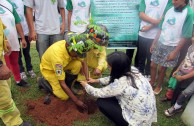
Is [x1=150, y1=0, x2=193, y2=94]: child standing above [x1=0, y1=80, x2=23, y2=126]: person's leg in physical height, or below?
above

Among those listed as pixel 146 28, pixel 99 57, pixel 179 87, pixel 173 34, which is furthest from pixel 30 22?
pixel 179 87

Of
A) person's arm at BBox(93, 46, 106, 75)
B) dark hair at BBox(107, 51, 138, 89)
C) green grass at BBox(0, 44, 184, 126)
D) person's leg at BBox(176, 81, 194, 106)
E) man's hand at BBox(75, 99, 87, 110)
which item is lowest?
green grass at BBox(0, 44, 184, 126)

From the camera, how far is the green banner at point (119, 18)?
13.5ft

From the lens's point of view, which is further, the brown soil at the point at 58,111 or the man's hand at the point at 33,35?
the man's hand at the point at 33,35

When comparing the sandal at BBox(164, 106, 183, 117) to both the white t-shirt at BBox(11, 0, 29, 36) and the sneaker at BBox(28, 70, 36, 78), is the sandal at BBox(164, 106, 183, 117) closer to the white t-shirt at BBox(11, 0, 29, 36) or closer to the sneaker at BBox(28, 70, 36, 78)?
the sneaker at BBox(28, 70, 36, 78)

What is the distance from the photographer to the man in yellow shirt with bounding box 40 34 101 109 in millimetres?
2998

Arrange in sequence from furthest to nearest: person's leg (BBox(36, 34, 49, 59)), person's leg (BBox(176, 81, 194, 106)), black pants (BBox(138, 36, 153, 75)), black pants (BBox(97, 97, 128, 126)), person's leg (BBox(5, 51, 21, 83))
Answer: black pants (BBox(138, 36, 153, 75)) → person's leg (BBox(36, 34, 49, 59)) → person's leg (BBox(5, 51, 21, 83)) → person's leg (BBox(176, 81, 194, 106)) → black pants (BBox(97, 97, 128, 126))

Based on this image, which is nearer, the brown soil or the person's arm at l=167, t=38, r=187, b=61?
the brown soil

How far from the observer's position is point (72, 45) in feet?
9.77

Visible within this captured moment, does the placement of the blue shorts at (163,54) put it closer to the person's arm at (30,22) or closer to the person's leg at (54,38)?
the person's leg at (54,38)

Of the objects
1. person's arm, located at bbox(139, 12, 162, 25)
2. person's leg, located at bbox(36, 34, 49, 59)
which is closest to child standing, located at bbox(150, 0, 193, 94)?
person's arm, located at bbox(139, 12, 162, 25)

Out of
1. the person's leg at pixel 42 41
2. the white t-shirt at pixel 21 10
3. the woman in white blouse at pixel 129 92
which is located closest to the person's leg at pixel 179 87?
the woman in white blouse at pixel 129 92

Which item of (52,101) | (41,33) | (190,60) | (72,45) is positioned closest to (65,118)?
(52,101)

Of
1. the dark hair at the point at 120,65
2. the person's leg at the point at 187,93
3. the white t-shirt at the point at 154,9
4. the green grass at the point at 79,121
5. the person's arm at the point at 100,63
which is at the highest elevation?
the white t-shirt at the point at 154,9
